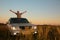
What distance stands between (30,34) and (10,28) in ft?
3.53

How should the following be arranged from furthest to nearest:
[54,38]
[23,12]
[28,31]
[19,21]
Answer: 1. [23,12]
2. [19,21]
3. [28,31]
4. [54,38]

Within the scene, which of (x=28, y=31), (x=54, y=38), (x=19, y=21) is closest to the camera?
(x=54, y=38)

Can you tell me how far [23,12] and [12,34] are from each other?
4.88 m

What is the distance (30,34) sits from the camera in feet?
39.6

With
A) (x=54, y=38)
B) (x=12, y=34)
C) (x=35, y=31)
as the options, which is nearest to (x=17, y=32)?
(x=12, y=34)

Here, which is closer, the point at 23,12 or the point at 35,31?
the point at 35,31

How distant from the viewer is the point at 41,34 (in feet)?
40.5

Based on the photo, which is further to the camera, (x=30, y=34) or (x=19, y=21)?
(x=19, y=21)

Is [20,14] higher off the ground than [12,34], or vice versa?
[20,14]

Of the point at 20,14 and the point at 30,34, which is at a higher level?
the point at 20,14

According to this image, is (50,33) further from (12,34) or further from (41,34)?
(12,34)

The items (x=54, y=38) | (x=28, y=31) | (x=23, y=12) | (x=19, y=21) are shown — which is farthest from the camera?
(x=23, y=12)

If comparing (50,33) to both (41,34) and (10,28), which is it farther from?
(10,28)

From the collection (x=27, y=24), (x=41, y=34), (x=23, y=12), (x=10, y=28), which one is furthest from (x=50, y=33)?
(x=23, y=12)
